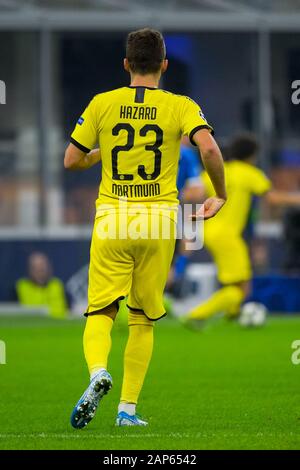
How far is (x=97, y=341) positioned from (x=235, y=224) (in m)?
8.52

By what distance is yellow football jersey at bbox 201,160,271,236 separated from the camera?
1542 centimetres

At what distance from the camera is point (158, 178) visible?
7.35m

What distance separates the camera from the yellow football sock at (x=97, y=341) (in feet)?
23.5

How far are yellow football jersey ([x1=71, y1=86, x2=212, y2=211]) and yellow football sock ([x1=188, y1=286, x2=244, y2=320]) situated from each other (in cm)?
772

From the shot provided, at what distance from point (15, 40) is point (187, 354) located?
1053 cm

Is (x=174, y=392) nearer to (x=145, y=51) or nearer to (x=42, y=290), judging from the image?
(x=145, y=51)

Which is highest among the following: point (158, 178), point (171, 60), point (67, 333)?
point (171, 60)

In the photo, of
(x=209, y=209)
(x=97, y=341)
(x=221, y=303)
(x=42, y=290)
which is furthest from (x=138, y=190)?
(x=42, y=290)

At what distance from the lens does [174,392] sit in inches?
380

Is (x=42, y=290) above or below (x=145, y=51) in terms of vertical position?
below
